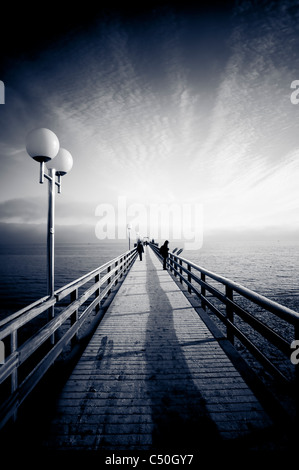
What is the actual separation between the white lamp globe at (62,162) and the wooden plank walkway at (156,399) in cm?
359

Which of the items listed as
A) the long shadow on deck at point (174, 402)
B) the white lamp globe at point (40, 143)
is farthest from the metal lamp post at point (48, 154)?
the long shadow on deck at point (174, 402)

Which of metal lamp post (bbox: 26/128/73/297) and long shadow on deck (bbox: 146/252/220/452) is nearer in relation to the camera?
long shadow on deck (bbox: 146/252/220/452)

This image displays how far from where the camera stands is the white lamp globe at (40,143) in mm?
3508

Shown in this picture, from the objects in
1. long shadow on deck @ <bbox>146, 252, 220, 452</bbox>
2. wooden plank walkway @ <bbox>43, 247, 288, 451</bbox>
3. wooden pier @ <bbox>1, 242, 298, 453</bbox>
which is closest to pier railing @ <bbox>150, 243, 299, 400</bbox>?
wooden pier @ <bbox>1, 242, 298, 453</bbox>

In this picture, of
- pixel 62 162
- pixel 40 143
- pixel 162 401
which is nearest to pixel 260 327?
pixel 162 401

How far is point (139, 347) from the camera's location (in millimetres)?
4051

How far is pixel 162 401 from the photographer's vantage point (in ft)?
8.80

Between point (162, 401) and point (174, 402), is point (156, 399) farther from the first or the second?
point (174, 402)

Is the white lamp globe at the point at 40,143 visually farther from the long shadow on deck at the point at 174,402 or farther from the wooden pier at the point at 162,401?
the long shadow on deck at the point at 174,402

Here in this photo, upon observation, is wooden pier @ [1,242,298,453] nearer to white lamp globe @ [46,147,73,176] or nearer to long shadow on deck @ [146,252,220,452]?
long shadow on deck @ [146,252,220,452]

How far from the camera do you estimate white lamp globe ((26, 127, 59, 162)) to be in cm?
351
